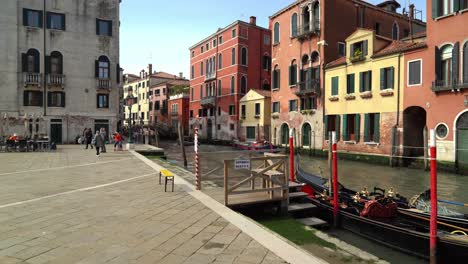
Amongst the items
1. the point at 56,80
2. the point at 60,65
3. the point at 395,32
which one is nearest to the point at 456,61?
the point at 395,32

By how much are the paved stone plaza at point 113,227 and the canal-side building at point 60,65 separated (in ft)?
67.0

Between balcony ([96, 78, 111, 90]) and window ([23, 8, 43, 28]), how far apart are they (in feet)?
19.4

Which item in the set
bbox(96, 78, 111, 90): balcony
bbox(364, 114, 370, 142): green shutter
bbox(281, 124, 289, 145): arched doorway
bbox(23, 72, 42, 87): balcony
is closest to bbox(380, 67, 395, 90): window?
bbox(364, 114, 370, 142): green shutter

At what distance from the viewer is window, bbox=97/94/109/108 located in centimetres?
2897

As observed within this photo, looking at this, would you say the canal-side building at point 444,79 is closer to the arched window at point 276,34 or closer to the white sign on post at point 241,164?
the arched window at point 276,34

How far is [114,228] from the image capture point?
5.09m

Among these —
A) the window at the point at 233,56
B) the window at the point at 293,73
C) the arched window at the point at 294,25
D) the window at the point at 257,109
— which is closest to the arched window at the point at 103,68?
the window at the point at 233,56

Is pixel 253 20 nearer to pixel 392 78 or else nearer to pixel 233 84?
pixel 233 84

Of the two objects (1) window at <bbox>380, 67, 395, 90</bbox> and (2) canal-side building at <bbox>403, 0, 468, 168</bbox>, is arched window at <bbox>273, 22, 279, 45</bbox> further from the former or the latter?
(2) canal-side building at <bbox>403, 0, 468, 168</bbox>

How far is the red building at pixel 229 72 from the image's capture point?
125 feet

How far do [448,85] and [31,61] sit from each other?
1107 inches

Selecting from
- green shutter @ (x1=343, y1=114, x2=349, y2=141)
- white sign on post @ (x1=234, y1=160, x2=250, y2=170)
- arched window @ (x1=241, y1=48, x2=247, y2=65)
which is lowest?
white sign on post @ (x1=234, y1=160, x2=250, y2=170)

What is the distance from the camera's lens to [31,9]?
26641 millimetres

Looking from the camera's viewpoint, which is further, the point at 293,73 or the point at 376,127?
the point at 293,73
